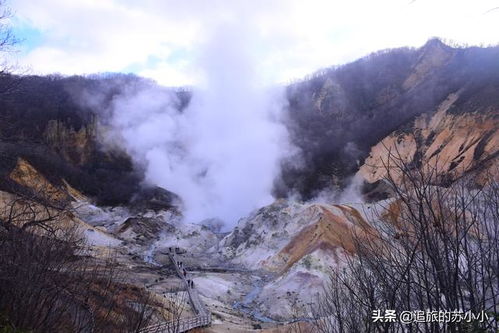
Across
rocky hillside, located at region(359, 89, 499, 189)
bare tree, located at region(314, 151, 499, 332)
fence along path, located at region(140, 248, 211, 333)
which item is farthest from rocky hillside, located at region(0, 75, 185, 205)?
bare tree, located at region(314, 151, 499, 332)

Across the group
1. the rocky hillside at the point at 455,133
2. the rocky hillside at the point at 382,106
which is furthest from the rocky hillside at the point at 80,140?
the rocky hillside at the point at 455,133

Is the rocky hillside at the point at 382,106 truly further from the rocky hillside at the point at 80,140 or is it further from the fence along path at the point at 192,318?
the rocky hillside at the point at 80,140

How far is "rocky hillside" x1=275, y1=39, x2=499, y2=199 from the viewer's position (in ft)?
182

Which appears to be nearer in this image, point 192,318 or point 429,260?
point 429,260

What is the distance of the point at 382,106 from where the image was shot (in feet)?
287

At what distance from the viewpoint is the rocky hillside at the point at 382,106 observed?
55381 millimetres

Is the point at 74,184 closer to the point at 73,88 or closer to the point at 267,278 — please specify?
the point at 73,88

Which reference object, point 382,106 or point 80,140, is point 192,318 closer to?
point 382,106

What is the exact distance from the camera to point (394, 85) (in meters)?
91.0

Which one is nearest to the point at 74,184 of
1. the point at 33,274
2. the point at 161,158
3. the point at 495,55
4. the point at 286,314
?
the point at 161,158

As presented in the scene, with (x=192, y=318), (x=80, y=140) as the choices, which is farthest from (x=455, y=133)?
(x=80, y=140)

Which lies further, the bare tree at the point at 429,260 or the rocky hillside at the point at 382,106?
the rocky hillside at the point at 382,106

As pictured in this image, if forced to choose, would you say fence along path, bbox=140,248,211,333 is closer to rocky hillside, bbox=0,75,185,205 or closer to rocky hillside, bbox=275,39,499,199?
rocky hillside, bbox=275,39,499,199

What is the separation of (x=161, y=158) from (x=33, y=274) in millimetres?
77498
